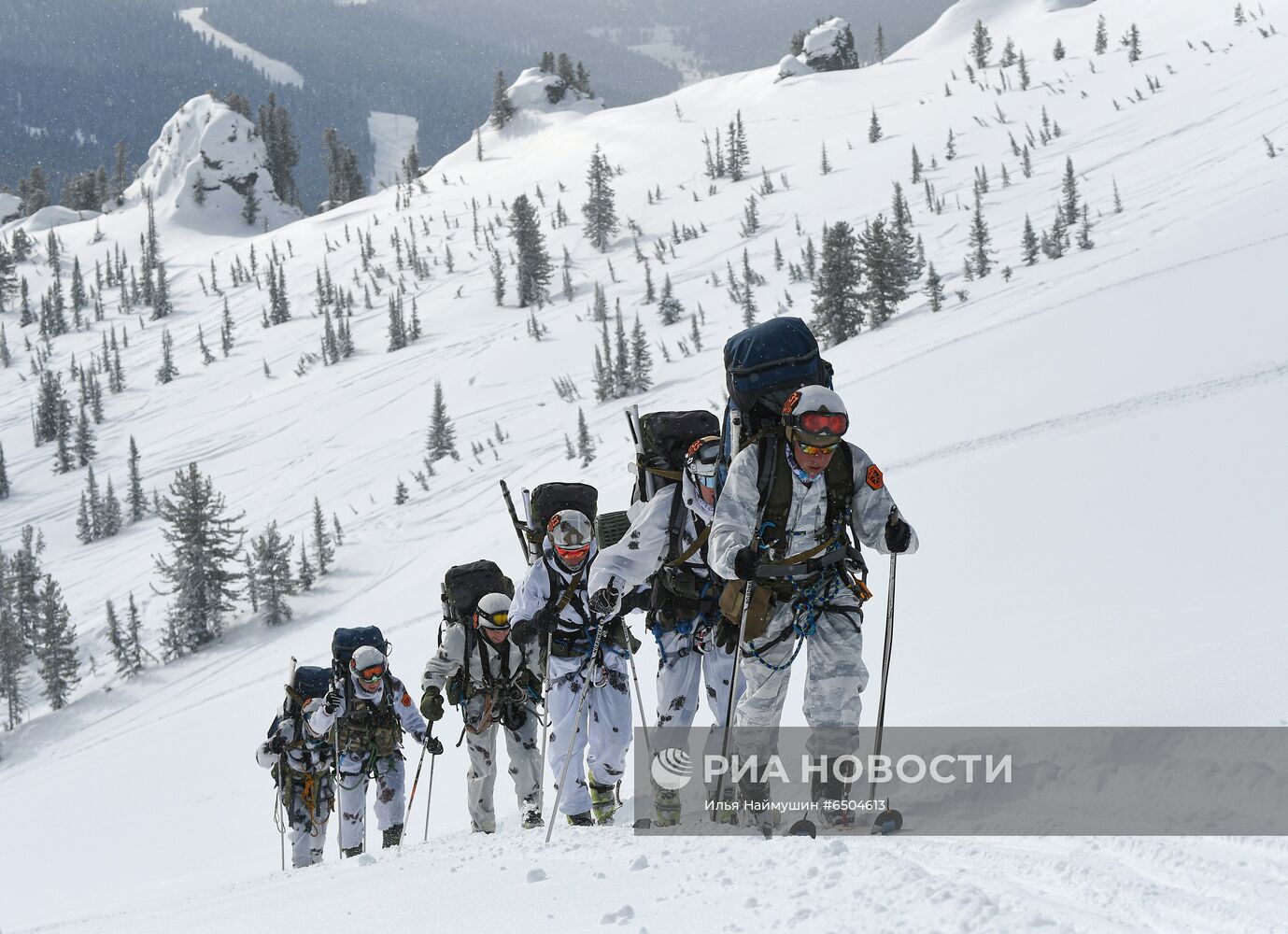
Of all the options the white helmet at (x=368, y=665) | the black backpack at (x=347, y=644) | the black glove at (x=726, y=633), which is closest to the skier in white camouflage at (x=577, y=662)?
the black glove at (x=726, y=633)

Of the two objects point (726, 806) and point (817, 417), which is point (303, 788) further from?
point (817, 417)

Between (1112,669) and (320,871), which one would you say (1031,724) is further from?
(320,871)

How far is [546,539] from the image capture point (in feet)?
19.2

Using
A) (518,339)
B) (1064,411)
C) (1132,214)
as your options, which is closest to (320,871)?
(1064,411)

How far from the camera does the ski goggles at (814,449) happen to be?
3.84 metres

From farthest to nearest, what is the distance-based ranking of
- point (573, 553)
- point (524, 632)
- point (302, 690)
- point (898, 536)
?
point (302, 690) < point (573, 553) < point (524, 632) < point (898, 536)

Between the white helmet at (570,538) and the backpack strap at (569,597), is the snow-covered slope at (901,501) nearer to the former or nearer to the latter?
the backpack strap at (569,597)

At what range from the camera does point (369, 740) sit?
24.9ft

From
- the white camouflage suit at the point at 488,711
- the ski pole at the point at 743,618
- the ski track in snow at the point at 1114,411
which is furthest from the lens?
the ski track in snow at the point at 1114,411

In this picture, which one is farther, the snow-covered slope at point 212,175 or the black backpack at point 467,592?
the snow-covered slope at point 212,175

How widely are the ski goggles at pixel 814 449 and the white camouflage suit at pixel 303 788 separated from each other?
6079 mm

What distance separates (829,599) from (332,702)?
500cm

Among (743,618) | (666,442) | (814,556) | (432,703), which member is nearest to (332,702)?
(432,703)

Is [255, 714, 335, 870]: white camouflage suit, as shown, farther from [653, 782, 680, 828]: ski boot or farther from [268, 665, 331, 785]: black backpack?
[653, 782, 680, 828]: ski boot
